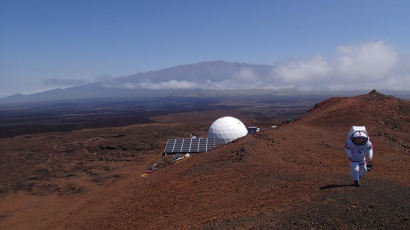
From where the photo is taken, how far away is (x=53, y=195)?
22.2 metres

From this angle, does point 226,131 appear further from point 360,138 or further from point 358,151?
point 360,138

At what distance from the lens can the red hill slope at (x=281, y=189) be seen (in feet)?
26.1

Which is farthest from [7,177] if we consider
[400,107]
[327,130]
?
[400,107]

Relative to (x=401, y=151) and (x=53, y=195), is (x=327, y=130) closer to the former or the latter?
(x=401, y=151)

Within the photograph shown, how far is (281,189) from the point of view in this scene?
11.3 m

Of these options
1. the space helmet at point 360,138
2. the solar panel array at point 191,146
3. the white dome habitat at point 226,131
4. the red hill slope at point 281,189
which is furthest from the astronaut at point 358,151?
the white dome habitat at point 226,131

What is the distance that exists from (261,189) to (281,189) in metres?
0.96

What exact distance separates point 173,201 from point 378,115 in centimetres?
2117

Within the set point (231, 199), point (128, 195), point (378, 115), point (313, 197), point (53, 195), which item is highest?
point (378, 115)

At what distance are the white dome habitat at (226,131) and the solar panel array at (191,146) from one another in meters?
0.97

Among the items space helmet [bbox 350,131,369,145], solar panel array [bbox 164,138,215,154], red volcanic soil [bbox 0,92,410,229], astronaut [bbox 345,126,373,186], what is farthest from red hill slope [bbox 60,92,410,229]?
solar panel array [bbox 164,138,215,154]

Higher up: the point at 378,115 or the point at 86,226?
the point at 378,115

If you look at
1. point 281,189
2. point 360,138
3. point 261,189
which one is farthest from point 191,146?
point 360,138

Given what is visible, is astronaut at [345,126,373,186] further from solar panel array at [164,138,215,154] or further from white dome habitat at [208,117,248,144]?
white dome habitat at [208,117,248,144]
